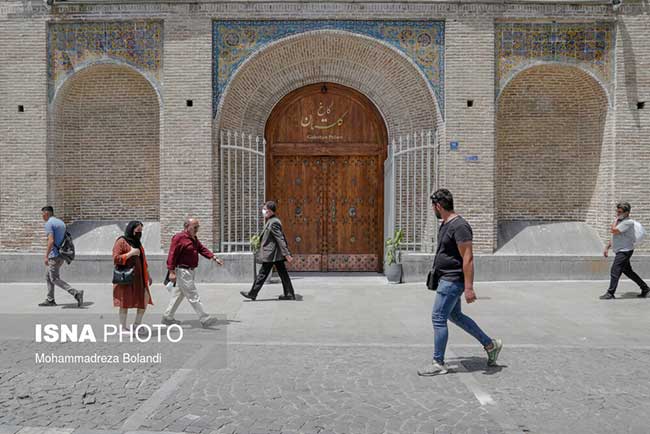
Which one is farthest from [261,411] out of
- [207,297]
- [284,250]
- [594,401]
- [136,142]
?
[136,142]

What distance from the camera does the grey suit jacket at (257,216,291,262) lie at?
932 centimetres

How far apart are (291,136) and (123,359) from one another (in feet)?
24.3

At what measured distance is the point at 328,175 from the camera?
1270 centimetres

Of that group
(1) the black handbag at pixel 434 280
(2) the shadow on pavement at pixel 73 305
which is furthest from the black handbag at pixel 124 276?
(1) the black handbag at pixel 434 280

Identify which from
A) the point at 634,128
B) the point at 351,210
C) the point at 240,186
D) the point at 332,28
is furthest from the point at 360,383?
the point at 634,128

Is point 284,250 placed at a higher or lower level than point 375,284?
higher

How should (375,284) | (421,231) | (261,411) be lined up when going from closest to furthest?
(261,411) < (375,284) < (421,231)

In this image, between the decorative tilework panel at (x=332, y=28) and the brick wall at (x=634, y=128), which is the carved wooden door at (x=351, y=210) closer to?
the decorative tilework panel at (x=332, y=28)

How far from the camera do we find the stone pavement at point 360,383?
439 centimetres

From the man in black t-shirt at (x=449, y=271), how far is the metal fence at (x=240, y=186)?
6632 millimetres

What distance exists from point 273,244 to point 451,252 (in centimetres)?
430

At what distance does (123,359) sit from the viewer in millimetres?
6051

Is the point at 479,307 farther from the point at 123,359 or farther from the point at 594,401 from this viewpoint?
the point at 123,359

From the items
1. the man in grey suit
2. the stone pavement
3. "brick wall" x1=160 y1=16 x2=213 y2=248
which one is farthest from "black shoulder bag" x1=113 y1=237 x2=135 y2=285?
"brick wall" x1=160 y1=16 x2=213 y2=248
